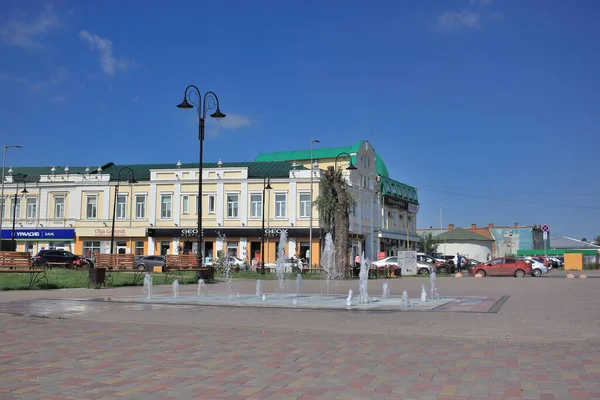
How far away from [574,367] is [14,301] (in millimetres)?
13837

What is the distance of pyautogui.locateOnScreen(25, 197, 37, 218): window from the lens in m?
63.6

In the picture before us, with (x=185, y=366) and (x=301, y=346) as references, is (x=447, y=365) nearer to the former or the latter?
(x=301, y=346)

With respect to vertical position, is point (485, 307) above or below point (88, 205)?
below

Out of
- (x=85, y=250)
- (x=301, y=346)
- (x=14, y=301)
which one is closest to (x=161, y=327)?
(x=301, y=346)

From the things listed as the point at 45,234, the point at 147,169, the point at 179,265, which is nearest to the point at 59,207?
the point at 45,234

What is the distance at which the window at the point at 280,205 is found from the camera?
58.1 metres

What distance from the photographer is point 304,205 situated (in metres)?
57.8

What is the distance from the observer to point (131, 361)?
7.47 metres

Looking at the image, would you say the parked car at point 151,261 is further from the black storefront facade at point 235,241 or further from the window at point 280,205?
the window at point 280,205

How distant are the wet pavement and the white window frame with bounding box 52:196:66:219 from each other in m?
52.6

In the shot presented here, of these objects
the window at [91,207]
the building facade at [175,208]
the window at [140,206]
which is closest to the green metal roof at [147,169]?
the building facade at [175,208]

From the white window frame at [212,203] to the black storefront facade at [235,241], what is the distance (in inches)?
74.5

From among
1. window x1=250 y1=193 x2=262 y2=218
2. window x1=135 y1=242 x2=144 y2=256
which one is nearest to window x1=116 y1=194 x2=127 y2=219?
window x1=135 y1=242 x2=144 y2=256

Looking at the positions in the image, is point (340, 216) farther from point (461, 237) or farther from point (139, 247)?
point (461, 237)
